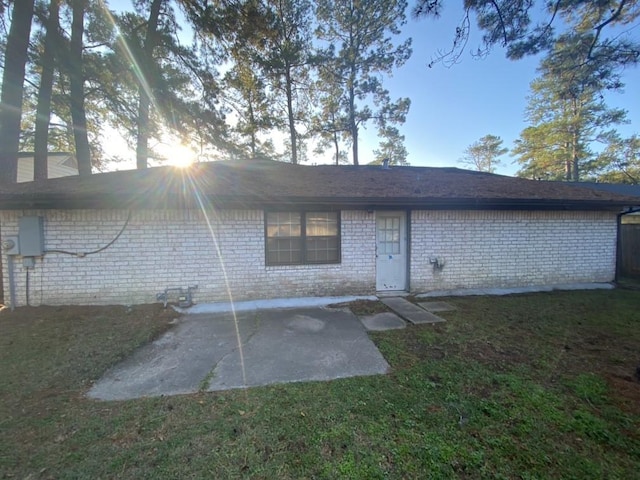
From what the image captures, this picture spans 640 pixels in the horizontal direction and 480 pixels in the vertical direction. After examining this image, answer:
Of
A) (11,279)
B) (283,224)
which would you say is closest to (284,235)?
(283,224)

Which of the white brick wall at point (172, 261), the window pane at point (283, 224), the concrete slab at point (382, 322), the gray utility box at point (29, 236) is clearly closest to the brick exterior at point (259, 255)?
the white brick wall at point (172, 261)

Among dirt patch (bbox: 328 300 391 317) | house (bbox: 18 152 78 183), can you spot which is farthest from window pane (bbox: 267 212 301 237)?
house (bbox: 18 152 78 183)

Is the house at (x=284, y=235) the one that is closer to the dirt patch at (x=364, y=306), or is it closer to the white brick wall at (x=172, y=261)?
the white brick wall at (x=172, y=261)

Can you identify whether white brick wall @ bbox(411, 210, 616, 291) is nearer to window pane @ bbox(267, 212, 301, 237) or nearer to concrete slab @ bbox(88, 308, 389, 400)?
window pane @ bbox(267, 212, 301, 237)

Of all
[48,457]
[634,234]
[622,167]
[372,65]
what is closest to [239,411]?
[48,457]

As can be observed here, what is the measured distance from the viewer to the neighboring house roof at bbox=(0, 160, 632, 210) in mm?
5320

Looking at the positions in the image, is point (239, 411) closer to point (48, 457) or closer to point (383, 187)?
point (48, 457)

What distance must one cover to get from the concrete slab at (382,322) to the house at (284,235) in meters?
1.42

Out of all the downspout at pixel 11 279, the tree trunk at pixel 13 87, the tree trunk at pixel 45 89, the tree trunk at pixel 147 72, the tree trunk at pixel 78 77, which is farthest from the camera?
the tree trunk at pixel 147 72

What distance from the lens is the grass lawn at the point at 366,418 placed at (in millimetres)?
1978

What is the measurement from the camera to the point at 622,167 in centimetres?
2291

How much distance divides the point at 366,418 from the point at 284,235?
4.33 m

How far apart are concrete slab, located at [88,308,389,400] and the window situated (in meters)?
1.62

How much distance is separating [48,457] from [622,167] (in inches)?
1392
